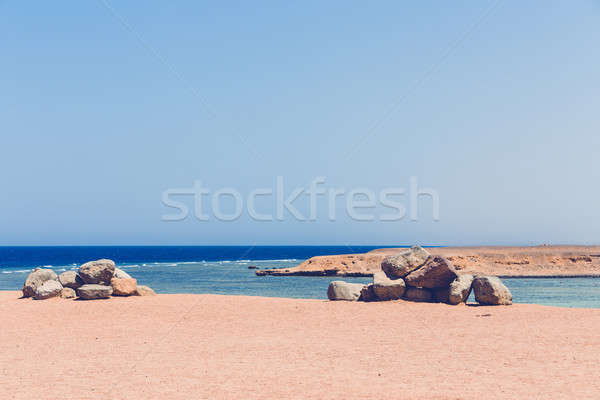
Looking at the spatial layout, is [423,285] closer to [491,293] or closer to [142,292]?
[491,293]

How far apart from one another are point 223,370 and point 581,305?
20.0 meters

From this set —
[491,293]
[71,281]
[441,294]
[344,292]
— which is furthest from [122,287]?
[491,293]

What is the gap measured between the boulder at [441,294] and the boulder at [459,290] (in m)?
0.25

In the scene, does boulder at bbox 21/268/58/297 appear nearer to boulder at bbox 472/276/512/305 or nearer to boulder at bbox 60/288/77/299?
boulder at bbox 60/288/77/299

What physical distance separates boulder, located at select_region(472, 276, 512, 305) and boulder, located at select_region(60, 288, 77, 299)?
15.7m

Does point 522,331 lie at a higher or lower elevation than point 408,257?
lower

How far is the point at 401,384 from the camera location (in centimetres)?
840

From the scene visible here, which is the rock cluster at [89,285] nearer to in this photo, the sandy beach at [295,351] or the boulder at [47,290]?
the boulder at [47,290]

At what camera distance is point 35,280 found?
21.3 metres

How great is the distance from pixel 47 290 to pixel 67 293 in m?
0.82

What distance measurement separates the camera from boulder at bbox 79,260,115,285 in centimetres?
2050

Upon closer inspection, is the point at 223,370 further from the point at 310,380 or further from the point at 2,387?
the point at 2,387

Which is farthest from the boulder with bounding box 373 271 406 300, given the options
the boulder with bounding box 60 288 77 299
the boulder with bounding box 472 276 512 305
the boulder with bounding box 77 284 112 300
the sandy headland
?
the sandy headland

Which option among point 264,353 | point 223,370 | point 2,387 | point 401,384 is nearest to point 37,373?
point 2,387
